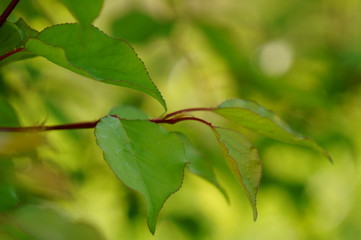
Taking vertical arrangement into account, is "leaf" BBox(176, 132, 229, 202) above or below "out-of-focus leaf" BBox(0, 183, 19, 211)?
below

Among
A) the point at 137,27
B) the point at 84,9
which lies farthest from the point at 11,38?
the point at 137,27

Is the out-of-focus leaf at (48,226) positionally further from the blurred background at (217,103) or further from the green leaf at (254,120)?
the blurred background at (217,103)

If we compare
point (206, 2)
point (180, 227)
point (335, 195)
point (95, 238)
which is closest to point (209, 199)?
point (335, 195)

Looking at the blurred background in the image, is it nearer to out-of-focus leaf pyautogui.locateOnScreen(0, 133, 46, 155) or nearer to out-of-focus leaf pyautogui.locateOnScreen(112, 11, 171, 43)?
out-of-focus leaf pyautogui.locateOnScreen(112, 11, 171, 43)

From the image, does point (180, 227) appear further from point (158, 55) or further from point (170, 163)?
point (170, 163)

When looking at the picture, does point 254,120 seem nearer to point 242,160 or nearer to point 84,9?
point 242,160

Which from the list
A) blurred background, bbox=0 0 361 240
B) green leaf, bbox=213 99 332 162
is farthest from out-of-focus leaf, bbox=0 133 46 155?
blurred background, bbox=0 0 361 240
